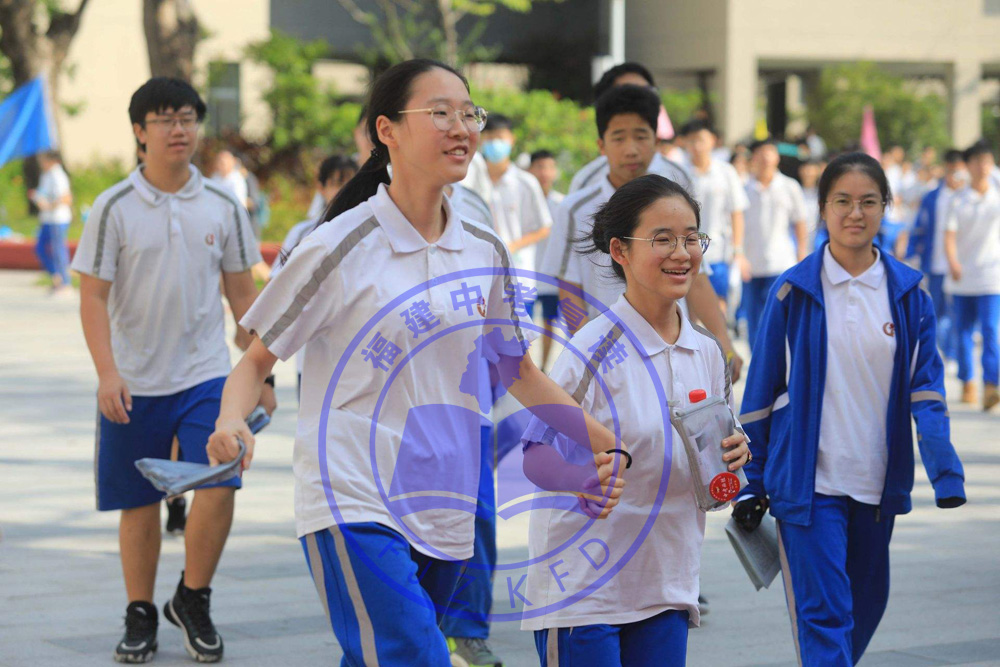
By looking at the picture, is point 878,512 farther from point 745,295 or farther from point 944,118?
point 944,118

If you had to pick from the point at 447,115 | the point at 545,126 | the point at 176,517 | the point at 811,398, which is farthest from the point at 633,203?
the point at 545,126

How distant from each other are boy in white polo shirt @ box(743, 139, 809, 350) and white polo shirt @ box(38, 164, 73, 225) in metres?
11.0

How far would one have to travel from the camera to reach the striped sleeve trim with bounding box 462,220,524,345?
12.1 ft

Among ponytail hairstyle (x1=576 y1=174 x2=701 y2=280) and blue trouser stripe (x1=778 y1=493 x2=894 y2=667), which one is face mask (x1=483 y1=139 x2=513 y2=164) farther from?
ponytail hairstyle (x1=576 y1=174 x2=701 y2=280)

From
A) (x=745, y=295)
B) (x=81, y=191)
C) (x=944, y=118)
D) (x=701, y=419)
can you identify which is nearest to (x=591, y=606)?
(x=701, y=419)

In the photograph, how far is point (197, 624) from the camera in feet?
17.2

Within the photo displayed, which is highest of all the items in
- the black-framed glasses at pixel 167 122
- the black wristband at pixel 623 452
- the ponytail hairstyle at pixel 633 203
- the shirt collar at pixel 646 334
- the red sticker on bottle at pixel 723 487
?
the black-framed glasses at pixel 167 122

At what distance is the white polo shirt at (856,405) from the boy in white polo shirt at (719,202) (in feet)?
22.9

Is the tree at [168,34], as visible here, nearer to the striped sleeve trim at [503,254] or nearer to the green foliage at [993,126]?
the striped sleeve trim at [503,254]

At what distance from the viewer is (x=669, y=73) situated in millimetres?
34688

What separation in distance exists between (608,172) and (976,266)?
20.9ft

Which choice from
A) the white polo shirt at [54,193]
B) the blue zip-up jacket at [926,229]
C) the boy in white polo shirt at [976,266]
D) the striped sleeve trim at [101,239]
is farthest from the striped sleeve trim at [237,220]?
the white polo shirt at [54,193]

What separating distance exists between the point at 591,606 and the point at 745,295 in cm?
918

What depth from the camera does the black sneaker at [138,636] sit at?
5.19 m
